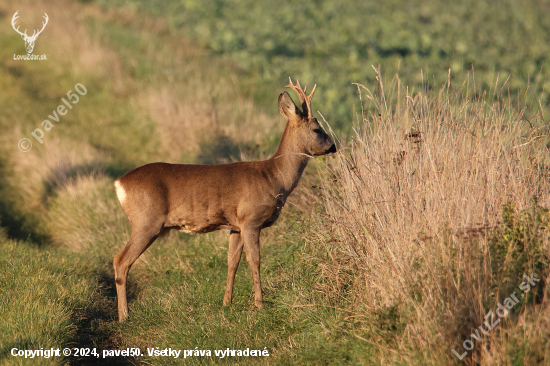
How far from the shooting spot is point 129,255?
217 inches

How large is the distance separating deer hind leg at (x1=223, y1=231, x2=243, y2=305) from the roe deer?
1cm

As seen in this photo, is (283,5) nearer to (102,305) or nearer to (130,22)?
(130,22)

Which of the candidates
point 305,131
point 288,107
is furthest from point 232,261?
point 288,107

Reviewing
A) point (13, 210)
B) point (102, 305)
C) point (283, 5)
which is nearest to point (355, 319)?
point (102, 305)

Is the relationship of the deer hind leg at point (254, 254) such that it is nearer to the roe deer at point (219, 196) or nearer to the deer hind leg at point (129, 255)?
the roe deer at point (219, 196)

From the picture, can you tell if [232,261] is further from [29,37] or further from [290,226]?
[29,37]

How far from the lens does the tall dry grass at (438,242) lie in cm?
394

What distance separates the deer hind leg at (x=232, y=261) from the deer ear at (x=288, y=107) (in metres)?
→ 1.42

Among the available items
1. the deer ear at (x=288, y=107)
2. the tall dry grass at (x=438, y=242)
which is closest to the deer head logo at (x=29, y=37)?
the deer ear at (x=288, y=107)

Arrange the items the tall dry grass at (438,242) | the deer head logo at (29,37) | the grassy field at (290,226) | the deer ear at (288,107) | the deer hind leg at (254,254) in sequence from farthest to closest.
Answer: the deer head logo at (29,37) → the deer ear at (288,107) → the deer hind leg at (254,254) → the grassy field at (290,226) → the tall dry grass at (438,242)

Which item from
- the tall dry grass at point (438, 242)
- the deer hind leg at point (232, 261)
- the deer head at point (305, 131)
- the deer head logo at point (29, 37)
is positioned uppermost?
the deer head logo at point (29, 37)

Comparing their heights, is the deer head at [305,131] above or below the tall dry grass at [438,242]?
above

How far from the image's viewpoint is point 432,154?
524cm

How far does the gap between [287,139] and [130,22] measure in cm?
1323
